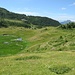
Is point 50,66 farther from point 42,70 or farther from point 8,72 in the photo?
point 8,72

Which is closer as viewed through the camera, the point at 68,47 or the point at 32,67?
the point at 32,67

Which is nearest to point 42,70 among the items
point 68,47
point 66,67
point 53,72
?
point 53,72

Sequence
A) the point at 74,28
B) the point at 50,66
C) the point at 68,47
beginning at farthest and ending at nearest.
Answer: the point at 74,28, the point at 68,47, the point at 50,66

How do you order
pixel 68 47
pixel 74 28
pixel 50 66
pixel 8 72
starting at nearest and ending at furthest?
pixel 8 72, pixel 50 66, pixel 68 47, pixel 74 28

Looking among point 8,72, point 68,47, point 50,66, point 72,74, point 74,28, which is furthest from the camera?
point 74,28

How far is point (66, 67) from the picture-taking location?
2144 centimetres

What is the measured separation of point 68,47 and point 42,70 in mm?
26593

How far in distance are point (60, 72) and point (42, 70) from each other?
1.90 metres

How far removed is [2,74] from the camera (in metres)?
20.0

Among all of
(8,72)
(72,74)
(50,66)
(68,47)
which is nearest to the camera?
(72,74)

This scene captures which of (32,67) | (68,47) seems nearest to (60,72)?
(32,67)

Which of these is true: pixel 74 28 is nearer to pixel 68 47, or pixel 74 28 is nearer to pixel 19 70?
pixel 68 47

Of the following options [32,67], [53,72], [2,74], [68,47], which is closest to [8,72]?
[2,74]

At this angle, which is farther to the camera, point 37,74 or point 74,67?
point 74,67
